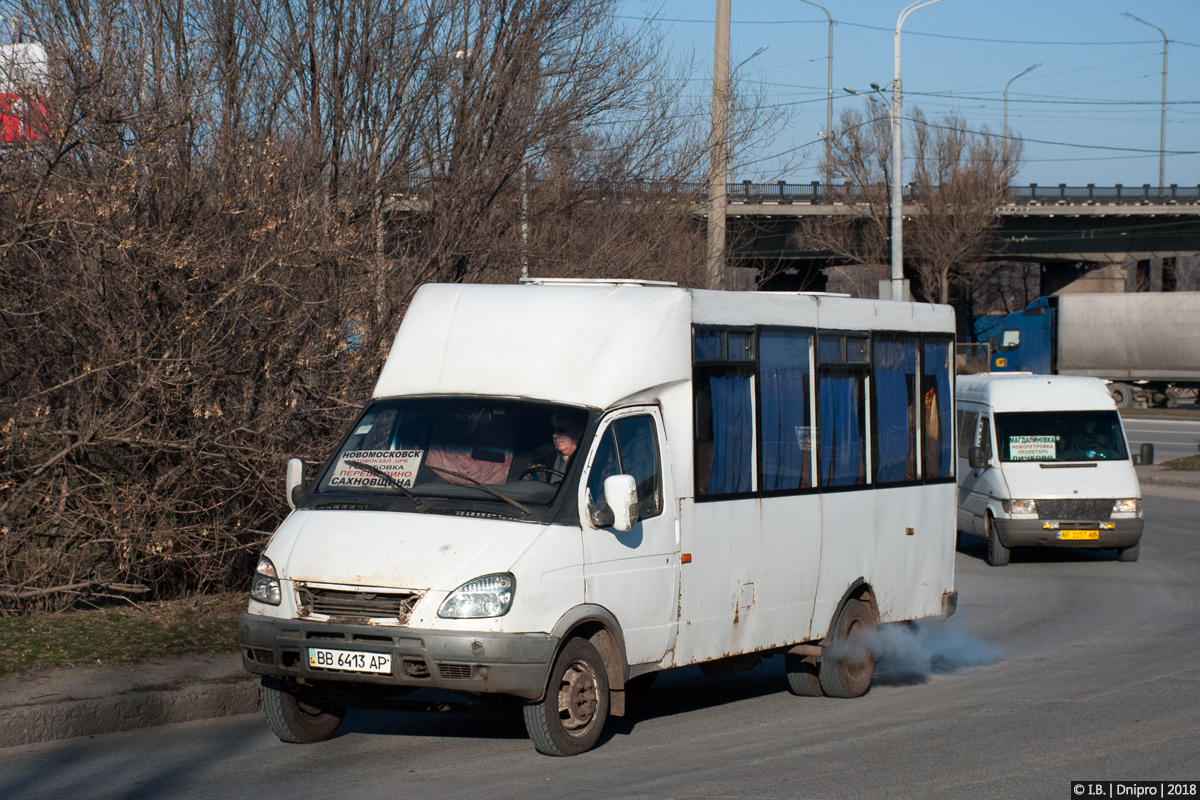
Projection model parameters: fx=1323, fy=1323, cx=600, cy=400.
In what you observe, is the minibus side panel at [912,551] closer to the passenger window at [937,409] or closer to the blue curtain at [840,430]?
the passenger window at [937,409]

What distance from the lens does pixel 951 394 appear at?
407 inches

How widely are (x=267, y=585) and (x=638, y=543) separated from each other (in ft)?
6.43

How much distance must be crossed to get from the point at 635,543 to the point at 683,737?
1293 mm

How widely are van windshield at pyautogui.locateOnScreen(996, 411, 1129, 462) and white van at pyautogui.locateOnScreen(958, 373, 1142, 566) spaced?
0.01 m

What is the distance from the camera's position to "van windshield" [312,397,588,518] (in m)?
6.97

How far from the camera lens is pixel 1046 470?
17078 millimetres

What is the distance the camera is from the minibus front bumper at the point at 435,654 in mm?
6309

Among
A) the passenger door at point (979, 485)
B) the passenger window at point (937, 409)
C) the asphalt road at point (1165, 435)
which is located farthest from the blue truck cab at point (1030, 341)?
the passenger window at point (937, 409)

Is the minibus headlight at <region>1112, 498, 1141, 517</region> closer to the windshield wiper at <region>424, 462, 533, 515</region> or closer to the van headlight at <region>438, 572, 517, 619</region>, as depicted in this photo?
the windshield wiper at <region>424, 462, 533, 515</region>

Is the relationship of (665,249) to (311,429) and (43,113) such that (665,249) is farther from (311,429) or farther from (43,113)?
(43,113)

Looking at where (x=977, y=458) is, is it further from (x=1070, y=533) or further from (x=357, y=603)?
(x=357, y=603)

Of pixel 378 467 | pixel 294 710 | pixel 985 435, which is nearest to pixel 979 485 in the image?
pixel 985 435

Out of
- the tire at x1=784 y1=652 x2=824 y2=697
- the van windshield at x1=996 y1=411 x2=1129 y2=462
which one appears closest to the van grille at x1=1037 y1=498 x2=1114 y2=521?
the van windshield at x1=996 y1=411 x2=1129 y2=462

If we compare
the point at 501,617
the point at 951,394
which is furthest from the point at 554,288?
the point at 951,394
